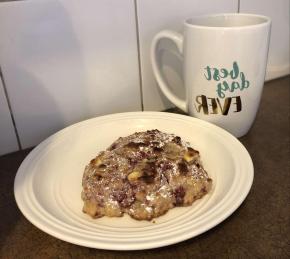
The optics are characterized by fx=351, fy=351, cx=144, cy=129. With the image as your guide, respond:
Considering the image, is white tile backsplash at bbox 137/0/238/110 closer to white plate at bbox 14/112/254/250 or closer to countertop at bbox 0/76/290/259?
white plate at bbox 14/112/254/250

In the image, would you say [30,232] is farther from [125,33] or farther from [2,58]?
[125,33]

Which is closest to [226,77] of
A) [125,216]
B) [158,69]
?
[158,69]

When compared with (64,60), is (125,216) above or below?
below

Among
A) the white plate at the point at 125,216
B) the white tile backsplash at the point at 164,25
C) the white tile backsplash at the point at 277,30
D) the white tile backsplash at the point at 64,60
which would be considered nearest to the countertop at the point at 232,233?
the white plate at the point at 125,216

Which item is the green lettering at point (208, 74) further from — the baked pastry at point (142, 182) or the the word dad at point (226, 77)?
the baked pastry at point (142, 182)

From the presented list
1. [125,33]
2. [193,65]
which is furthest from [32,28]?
[193,65]

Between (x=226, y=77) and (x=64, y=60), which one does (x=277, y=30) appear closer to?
(x=226, y=77)

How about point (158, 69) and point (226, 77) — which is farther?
point (158, 69)
